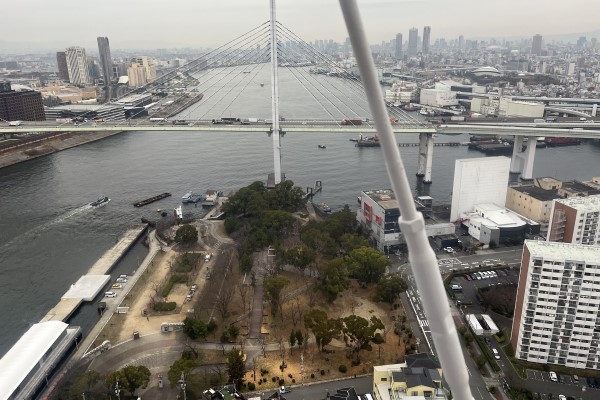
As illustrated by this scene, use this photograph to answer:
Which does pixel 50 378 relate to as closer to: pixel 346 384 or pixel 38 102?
pixel 346 384

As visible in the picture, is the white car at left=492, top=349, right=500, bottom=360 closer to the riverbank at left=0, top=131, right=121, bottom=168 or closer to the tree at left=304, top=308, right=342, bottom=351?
the tree at left=304, top=308, right=342, bottom=351

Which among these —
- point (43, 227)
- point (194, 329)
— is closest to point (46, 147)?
point (43, 227)

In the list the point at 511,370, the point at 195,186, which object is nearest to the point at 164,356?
the point at 511,370

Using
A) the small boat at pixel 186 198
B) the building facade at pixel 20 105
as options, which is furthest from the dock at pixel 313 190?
the building facade at pixel 20 105

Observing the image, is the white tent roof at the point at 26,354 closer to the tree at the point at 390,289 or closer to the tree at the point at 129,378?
the tree at the point at 129,378

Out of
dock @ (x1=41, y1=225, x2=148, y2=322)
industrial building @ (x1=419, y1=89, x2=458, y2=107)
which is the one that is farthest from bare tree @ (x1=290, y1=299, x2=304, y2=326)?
industrial building @ (x1=419, y1=89, x2=458, y2=107)

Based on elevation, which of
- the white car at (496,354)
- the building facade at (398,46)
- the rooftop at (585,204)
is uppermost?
the building facade at (398,46)

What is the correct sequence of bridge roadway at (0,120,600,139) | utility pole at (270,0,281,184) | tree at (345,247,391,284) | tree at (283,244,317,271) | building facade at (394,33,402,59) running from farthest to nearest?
building facade at (394,33,402,59) → bridge roadway at (0,120,600,139) → utility pole at (270,0,281,184) → tree at (283,244,317,271) → tree at (345,247,391,284)
